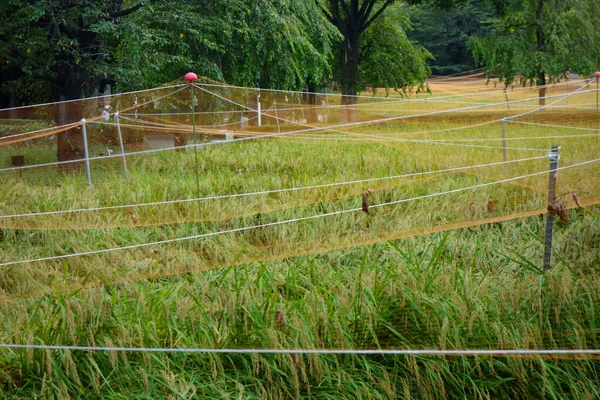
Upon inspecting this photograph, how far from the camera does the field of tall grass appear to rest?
348cm

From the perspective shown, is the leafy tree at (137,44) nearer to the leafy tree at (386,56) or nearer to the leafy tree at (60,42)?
the leafy tree at (60,42)

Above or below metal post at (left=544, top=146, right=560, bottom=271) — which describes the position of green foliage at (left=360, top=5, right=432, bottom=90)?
above

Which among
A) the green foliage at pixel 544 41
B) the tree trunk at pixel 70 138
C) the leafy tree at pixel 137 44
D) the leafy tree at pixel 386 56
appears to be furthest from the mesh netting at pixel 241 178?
the leafy tree at pixel 386 56

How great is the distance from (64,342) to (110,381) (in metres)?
0.35

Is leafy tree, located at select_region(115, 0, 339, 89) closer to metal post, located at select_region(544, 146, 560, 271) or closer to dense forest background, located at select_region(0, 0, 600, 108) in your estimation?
dense forest background, located at select_region(0, 0, 600, 108)

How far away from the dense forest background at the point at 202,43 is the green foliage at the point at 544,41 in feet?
0.08

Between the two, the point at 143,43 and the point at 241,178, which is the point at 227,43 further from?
the point at 241,178

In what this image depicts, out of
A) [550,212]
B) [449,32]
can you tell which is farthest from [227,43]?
[449,32]

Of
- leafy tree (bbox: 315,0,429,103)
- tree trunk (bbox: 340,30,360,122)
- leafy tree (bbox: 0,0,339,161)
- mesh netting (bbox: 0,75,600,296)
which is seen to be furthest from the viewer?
leafy tree (bbox: 315,0,429,103)

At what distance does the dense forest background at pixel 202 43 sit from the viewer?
32.6 ft

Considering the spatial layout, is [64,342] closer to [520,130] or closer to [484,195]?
[484,195]

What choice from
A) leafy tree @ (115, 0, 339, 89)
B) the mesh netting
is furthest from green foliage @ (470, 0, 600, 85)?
the mesh netting

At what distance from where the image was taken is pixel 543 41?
18578mm

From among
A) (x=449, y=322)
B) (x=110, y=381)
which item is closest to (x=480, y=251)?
(x=449, y=322)
